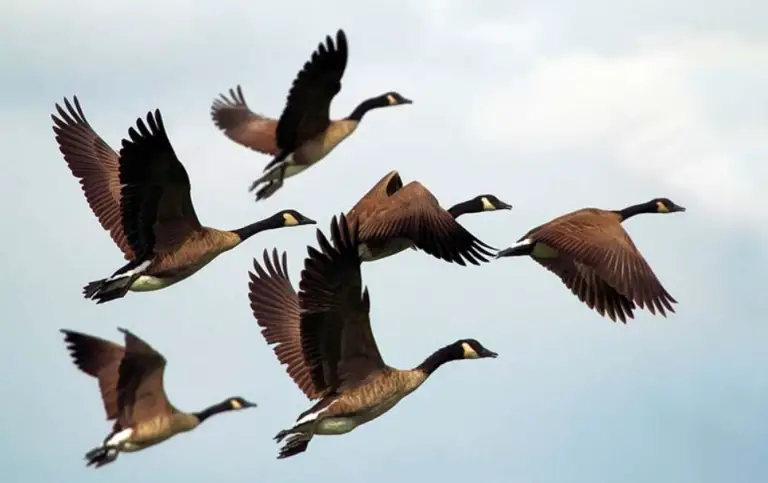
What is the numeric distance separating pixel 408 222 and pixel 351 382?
119 inches

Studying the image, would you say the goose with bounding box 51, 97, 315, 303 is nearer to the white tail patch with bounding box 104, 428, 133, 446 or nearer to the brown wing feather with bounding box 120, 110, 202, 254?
the brown wing feather with bounding box 120, 110, 202, 254

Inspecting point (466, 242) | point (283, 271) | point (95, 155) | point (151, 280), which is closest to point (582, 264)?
point (466, 242)

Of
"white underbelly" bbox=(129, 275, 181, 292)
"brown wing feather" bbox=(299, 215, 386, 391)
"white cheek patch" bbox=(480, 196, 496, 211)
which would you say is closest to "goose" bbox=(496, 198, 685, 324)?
"white cheek patch" bbox=(480, 196, 496, 211)

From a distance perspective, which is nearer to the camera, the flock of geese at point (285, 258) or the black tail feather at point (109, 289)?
the flock of geese at point (285, 258)

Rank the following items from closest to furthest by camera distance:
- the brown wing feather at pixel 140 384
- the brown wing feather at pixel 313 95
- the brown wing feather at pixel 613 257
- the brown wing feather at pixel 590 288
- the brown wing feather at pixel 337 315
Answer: the brown wing feather at pixel 337 315 < the brown wing feather at pixel 613 257 < the brown wing feather at pixel 140 384 < the brown wing feather at pixel 590 288 < the brown wing feather at pixel 313 95

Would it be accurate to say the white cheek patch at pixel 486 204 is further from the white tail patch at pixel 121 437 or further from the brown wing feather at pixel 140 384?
the white tail patch at pixel 121 437

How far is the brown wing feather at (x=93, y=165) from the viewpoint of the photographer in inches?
886

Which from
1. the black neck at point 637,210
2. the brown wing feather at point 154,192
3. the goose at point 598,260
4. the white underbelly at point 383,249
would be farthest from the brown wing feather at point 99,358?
the black neck at point 637,210

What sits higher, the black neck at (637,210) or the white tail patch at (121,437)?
the black neck at (637,210)

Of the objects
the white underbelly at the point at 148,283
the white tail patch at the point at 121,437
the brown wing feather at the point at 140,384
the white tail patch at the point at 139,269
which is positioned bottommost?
the white tail patch at the point at 121,437

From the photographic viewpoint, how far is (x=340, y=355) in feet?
58.3

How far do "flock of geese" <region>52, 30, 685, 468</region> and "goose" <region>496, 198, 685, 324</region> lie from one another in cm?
2

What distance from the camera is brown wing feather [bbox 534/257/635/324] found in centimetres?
2038

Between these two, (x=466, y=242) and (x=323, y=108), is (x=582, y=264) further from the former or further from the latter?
(x=323, y=108)
